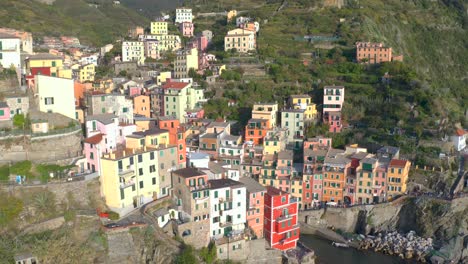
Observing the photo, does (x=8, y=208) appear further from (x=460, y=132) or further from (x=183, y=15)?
(x=183, y=15)

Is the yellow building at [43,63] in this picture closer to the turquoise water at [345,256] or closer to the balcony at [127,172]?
the balcony at [127,172]

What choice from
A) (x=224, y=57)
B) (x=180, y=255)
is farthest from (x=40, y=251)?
(x=224, y=57)

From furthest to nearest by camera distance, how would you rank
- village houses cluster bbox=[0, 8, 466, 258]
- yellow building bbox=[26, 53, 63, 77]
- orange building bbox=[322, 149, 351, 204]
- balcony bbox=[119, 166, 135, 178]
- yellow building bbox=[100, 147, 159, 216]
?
orange building bbox=[322, 149, 351, 204] → yellow building bbox=[26, 53, 63, 77] → village houses cluster bbox=[0, 8, 466, 258] → balcony bbox=[119, 166, 135, 178] → yellow building bbox=[100, 147, 159, 216]

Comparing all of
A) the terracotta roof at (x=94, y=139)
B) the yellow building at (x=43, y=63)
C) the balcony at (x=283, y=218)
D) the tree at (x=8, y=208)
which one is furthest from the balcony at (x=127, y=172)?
the yellow building at (x=43, y=63)

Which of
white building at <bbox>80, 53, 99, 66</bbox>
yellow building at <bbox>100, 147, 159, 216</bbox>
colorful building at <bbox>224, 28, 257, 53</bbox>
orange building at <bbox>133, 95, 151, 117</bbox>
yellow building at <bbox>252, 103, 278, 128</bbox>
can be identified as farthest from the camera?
colorful building at <bbox>224, 28, 257, 53</bbox>

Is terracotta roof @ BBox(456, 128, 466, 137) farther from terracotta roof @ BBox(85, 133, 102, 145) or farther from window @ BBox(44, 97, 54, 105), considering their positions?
window @ BBox(44, 97, 54, 105)

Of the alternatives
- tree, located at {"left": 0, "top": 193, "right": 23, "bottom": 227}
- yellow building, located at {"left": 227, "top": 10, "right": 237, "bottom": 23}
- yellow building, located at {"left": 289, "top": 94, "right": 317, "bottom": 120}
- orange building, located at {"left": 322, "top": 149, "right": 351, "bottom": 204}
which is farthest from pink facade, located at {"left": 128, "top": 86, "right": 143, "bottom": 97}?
yellow building, located at {"left": 227, "top": 10, "right": 237, "bottom": 23}

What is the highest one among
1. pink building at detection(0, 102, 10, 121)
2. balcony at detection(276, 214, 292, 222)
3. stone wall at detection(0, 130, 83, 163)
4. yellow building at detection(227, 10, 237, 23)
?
yellow building at detection(227, 10, 237, 23)
